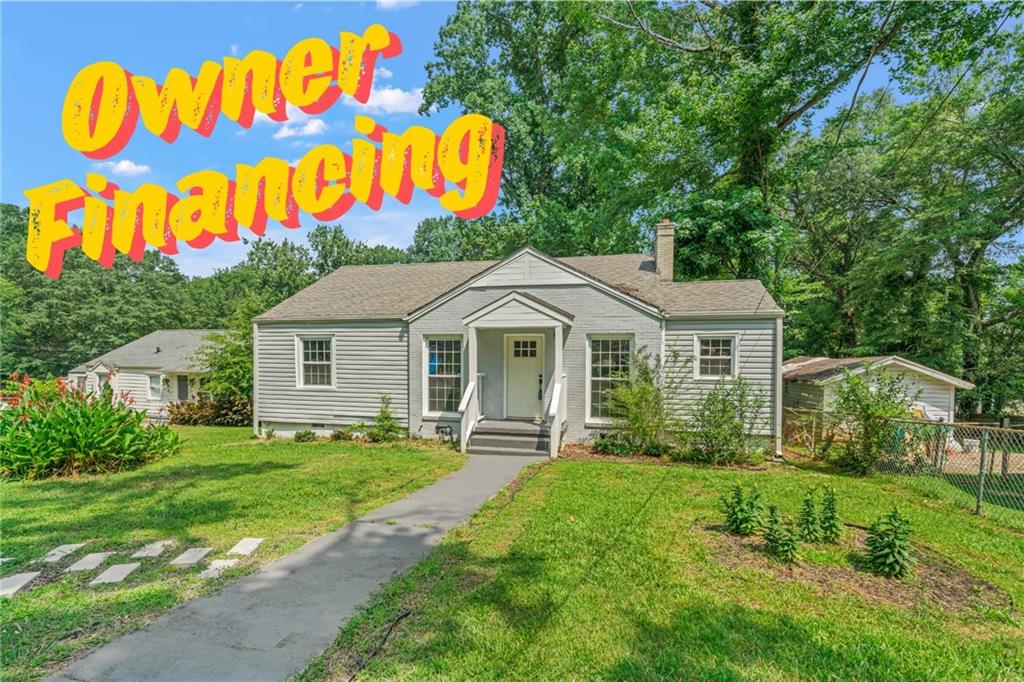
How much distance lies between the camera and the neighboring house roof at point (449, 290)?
35.5ft

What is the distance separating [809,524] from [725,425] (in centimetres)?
451

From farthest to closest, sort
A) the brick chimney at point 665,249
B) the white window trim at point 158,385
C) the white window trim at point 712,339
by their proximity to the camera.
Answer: the white window trim at point 158,385, the brick chimney at point 665,249, the white window trim at point 712,339

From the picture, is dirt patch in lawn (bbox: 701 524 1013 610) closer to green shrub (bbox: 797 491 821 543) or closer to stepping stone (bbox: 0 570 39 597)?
green shrub (bbox: 797 491 821 543)

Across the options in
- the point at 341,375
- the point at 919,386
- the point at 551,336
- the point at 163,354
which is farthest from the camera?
the point at 163,354

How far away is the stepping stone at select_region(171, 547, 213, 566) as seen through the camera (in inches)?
184

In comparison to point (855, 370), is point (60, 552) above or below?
below

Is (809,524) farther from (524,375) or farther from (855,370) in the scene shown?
(855,370)

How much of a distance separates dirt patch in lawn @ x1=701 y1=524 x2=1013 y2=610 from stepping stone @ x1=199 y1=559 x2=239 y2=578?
5.10 meters

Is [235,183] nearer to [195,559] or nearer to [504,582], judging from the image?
[195,559]

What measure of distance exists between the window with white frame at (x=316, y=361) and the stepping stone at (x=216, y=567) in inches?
338

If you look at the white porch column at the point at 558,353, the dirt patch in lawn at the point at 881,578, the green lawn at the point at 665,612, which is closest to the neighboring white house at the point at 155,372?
the white porch column at the point at 558,353

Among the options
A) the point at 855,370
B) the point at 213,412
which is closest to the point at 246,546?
the point at 855,370

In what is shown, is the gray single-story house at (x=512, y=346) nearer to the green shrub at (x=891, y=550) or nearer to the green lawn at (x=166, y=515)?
the green lawn at (x=166, y=515)

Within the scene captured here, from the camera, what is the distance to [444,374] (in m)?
12.1
